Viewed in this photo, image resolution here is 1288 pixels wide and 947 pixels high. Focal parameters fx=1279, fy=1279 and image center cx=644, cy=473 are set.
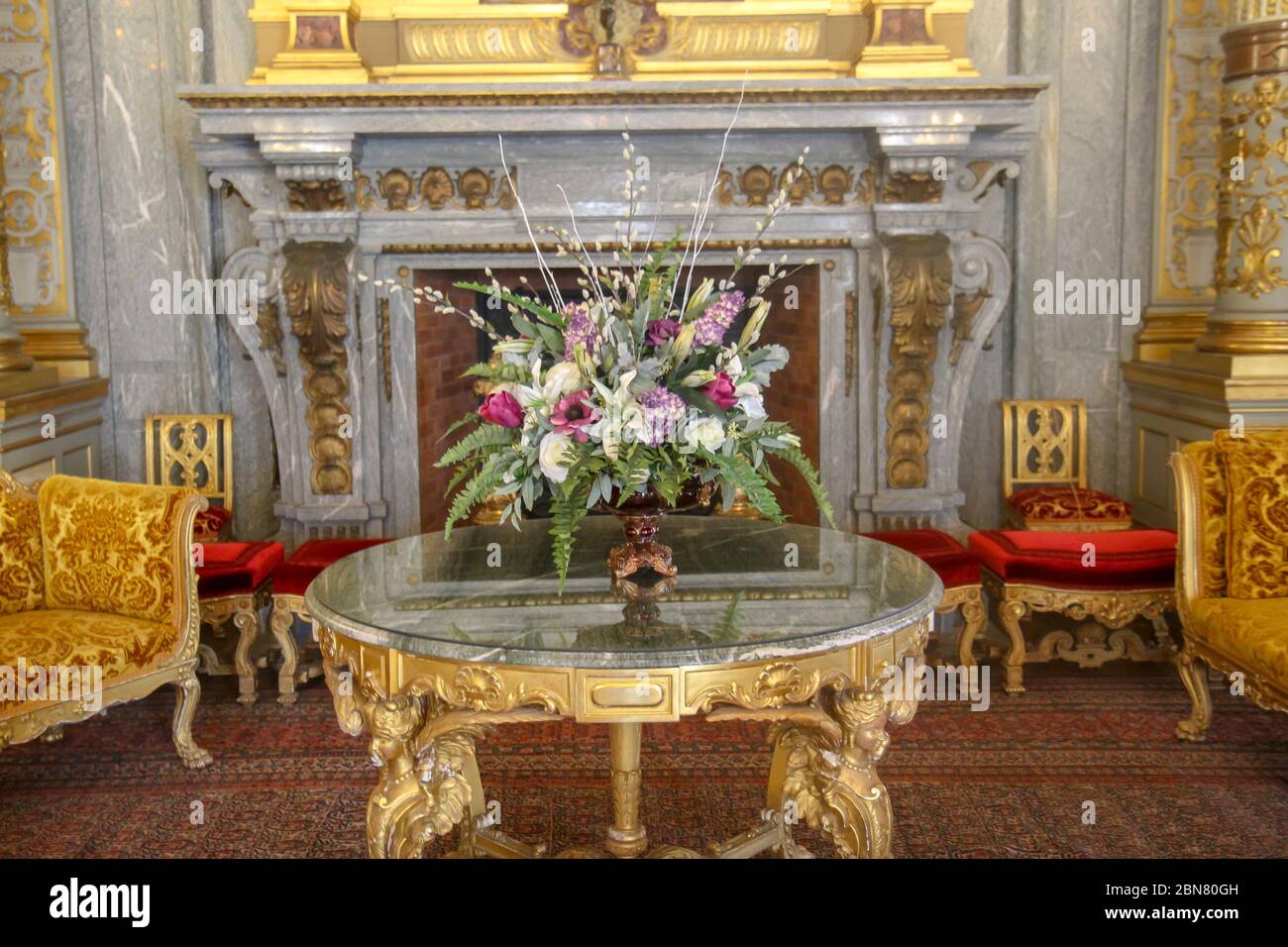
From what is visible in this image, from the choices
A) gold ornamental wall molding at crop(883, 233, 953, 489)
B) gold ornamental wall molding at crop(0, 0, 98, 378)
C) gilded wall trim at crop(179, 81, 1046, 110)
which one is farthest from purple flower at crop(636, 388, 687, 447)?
gold ornamental wall molding at crop(0, 0, 98, 378)

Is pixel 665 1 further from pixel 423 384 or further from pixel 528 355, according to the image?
pixel 528 355

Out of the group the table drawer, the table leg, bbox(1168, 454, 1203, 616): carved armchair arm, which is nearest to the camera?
the table drawer

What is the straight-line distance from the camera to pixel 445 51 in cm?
484

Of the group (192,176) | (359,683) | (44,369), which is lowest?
(359,683)

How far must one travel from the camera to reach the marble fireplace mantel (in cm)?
450

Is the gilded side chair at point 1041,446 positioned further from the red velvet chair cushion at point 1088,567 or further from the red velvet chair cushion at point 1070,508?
the red velvet chair cushion at point 1088,567

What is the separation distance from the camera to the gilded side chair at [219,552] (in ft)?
13.4

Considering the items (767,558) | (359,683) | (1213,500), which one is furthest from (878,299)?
(359,683)

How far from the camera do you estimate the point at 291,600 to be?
412cm

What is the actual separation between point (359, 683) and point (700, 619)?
0.68 m

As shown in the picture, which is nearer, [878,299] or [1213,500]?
[1213,500]

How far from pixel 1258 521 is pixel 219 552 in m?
3.17

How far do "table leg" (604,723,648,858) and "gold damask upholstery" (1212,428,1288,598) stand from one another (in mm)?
1893

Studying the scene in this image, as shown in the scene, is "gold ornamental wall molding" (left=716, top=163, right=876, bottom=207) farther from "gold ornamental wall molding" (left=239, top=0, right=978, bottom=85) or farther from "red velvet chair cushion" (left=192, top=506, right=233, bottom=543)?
"red velvet chair cushion" (left=192, top=506, right=233, bottom=543)
